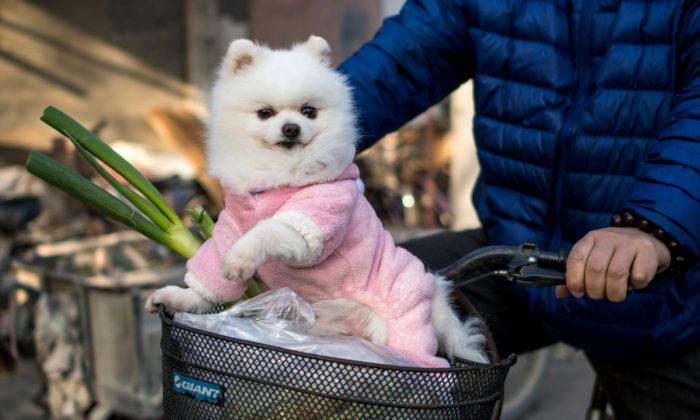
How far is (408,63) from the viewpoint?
89.1 inches

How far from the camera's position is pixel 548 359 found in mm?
4844

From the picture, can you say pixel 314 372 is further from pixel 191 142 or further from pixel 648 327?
pixel 191 142

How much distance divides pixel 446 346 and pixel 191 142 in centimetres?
Answer: 623

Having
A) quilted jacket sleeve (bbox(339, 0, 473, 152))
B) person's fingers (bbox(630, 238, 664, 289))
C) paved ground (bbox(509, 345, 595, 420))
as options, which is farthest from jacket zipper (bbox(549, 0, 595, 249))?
paved ground (bbox(509, 345, 595, 420))

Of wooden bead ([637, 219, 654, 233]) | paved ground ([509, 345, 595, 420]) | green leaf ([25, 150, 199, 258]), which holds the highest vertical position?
green leaf ([25, 150, 199, 258])

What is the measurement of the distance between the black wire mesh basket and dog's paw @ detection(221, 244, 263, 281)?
0.14 meters

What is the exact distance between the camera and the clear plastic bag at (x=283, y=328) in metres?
1.44

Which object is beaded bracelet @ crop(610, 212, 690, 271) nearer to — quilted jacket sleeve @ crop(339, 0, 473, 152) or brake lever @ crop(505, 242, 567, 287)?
brake lever @ crop(505, 242, 567, 287)

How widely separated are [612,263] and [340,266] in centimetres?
53

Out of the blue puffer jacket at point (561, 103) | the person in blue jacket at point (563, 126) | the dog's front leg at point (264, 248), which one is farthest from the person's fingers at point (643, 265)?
the dog's front leg at point (264, 248)

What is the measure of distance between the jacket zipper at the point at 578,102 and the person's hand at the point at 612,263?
60cm

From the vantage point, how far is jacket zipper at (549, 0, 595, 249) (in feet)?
6.78

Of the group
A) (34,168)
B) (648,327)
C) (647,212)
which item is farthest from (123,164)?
(648,327)

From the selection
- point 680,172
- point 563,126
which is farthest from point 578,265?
point 563,126
